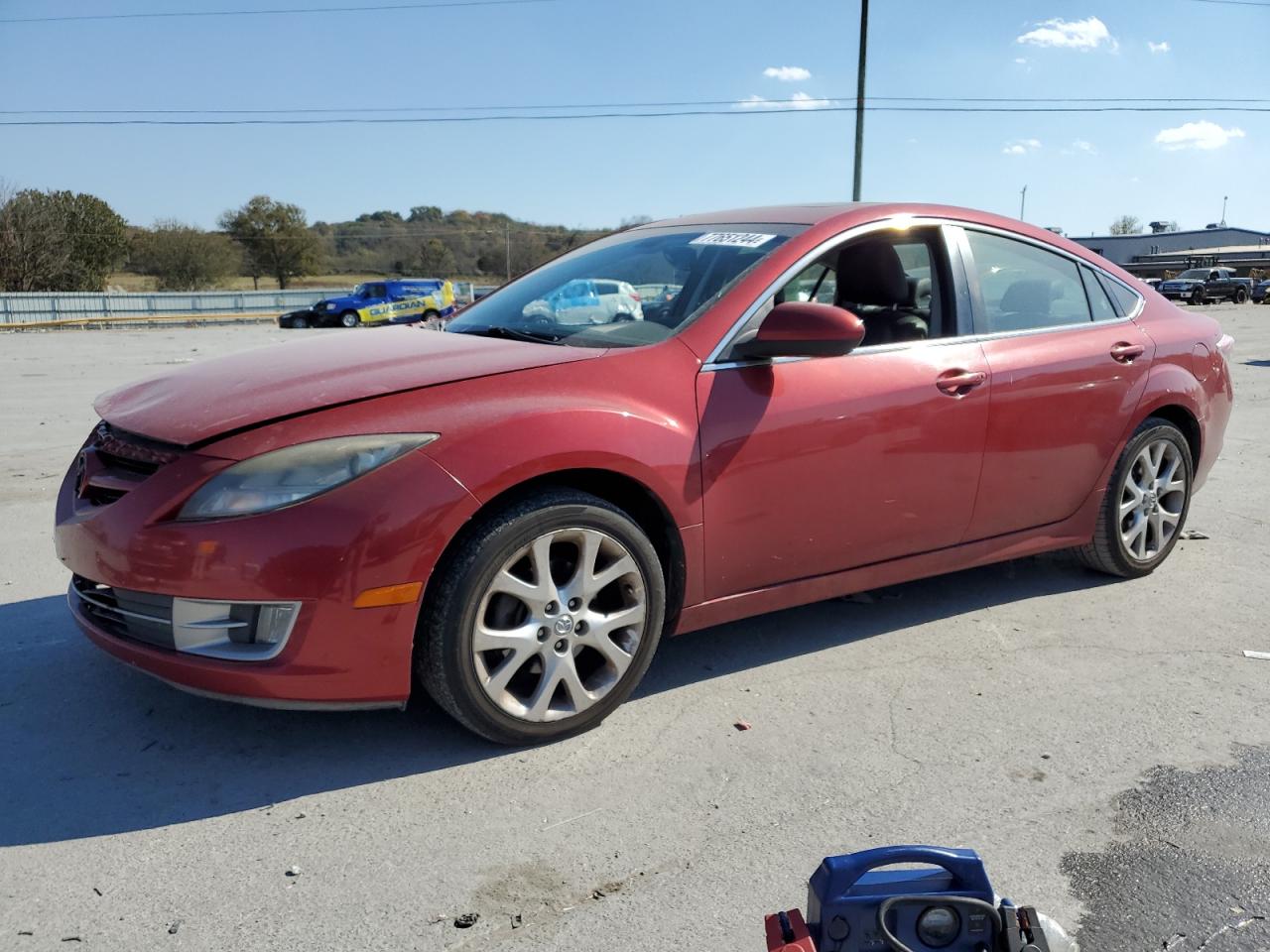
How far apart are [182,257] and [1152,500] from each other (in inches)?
2620

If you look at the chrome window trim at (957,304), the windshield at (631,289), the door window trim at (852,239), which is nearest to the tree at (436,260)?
the windshield at (631,289)

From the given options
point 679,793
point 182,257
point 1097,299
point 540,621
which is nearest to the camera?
point 679,793

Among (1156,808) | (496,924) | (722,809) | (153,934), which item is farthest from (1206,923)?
(153,934)

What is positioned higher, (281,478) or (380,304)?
(380,304)

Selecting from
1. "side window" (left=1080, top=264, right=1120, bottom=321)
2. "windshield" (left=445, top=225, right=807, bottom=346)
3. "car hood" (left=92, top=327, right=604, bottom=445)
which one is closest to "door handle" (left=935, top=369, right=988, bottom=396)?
"windshield" (left=445, top=225, right=807, bottom=346)

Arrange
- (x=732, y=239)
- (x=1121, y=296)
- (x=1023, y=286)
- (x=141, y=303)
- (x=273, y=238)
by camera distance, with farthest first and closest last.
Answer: (x=273, y=238) → (x=141, y=303) → (x=1121, y=296) → (x=1023, y=286) → (x=732, y=239)

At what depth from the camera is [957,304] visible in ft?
13.2

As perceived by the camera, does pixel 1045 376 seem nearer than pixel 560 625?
No

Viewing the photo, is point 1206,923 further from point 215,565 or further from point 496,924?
point 215,565

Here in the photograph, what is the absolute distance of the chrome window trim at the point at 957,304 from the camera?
11.2 ft

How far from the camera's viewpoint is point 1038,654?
3.90 m

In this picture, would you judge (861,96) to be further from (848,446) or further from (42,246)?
(42,246)

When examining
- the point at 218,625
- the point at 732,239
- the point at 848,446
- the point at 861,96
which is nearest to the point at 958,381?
the point at 848,446

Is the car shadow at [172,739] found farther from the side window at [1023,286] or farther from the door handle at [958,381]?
the side window at [1023,286]
